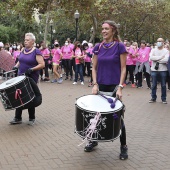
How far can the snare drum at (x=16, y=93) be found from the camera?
654 cm

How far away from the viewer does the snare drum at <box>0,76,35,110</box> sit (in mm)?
6535

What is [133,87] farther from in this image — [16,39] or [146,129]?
[16,39]

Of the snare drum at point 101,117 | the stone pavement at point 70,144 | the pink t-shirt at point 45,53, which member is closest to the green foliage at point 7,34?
the pink t-shirt at point 45,53

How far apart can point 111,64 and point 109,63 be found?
0.11 feet

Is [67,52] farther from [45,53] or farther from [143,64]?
[143,64]

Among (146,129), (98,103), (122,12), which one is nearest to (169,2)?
(122,12)

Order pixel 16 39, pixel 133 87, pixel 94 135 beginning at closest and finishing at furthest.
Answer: pixel 94 135 → pixel 133 87 → pixel 16 39

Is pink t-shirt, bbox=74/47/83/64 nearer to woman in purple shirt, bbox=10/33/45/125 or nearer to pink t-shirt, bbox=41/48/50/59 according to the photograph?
pink t-shirt, bbox=41/48/50/59

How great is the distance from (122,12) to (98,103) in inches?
1071

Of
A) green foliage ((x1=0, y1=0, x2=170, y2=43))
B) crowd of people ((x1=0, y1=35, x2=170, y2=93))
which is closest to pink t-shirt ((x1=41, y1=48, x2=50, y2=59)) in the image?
crowd of people ((x1=0, y1=35, x2=170, y2=93))

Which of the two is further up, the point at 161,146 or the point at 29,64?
the point at 29,64

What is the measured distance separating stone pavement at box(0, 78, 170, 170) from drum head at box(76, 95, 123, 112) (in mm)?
913

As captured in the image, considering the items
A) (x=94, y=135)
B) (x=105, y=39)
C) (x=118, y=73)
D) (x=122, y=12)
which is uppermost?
(x=122, y=12)

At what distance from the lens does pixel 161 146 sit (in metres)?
6.00
